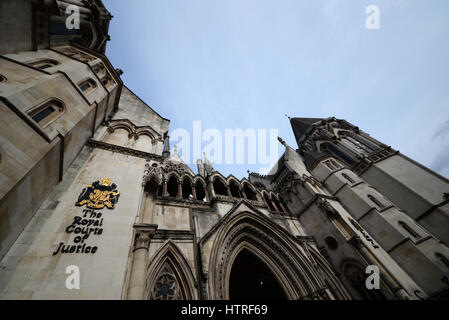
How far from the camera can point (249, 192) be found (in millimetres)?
13602

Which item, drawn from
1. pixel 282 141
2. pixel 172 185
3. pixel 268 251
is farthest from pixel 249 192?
pixel 282 141

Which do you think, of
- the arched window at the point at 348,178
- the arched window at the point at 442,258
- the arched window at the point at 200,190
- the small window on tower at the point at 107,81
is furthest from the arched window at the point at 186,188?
the arched window at the point at 442,258

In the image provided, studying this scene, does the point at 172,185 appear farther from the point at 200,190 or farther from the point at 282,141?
the point at 282,141

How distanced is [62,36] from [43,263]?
13.2 metres

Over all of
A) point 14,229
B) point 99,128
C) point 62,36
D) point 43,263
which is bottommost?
point 43,263

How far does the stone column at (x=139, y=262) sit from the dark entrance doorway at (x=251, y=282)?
647 centimetres

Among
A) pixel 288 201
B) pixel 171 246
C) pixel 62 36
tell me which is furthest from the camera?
pixel 288 201

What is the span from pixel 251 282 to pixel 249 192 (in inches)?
240

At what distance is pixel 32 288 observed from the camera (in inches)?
153

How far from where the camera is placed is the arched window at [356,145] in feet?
55.8

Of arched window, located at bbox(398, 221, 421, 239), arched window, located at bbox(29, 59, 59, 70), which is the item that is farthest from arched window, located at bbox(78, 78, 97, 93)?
arched window, located at bbox(398, 221, 421, 239)

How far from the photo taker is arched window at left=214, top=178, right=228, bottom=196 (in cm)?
1255
